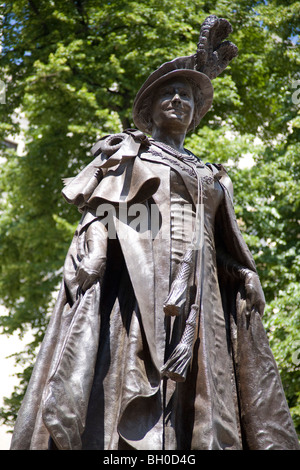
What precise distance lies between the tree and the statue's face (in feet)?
22.5

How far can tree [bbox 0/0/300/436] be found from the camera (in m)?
12.8

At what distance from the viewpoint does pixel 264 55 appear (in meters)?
15.2

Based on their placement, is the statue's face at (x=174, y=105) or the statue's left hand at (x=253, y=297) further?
the statue's face at (x=174, y=105)

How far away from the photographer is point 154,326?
14.2ft

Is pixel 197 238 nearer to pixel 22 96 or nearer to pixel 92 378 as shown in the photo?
pixel 92 378

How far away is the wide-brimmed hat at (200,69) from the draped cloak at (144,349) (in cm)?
65

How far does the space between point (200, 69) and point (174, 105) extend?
0.46 meters

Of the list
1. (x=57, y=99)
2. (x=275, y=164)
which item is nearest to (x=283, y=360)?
(x=275, y=164)

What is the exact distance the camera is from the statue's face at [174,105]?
543cm

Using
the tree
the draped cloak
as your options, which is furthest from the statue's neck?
the tree

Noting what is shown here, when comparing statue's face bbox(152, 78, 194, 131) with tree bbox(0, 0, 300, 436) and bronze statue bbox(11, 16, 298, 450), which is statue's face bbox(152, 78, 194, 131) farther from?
tree bbox(0, 0, 300, 436)

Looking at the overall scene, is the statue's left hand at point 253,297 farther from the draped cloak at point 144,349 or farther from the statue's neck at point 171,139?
the statue's neck at point 171,139
